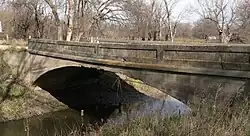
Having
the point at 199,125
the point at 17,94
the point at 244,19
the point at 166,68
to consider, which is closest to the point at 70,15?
the point at 17,94

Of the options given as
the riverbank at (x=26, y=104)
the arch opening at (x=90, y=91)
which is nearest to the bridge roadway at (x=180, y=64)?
the riverbank at (x=26, y=104)

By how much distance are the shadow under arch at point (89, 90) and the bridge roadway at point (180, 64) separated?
18.3ft

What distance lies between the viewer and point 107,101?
19.5 meters

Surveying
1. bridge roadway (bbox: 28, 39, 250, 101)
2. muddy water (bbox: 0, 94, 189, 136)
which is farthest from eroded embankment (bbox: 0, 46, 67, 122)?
bridge roadway (bbox: 28, 39, 250, 101)

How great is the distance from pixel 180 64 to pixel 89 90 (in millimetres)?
12570

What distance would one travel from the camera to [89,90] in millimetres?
20562

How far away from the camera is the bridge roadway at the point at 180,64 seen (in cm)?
735

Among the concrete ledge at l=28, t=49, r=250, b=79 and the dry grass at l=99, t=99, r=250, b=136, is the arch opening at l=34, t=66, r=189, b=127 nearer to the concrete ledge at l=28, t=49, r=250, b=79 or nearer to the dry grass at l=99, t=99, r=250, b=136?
the concrete ledge at l=28, t=49, r=250, b=79

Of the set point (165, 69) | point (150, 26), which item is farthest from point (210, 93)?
point (150, 26)

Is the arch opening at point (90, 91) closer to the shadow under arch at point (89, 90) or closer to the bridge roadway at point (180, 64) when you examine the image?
the shadow under arch at point (89, 90)

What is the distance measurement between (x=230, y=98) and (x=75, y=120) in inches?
372

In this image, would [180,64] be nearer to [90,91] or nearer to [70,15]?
[90,91]

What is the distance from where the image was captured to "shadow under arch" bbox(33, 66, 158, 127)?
18.0 metres

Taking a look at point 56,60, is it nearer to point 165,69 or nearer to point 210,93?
point 165,69
